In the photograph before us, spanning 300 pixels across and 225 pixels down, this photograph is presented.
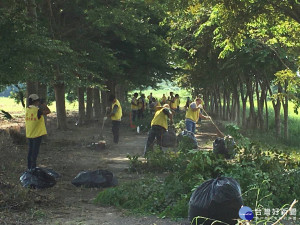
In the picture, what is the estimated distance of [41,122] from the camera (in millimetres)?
9727

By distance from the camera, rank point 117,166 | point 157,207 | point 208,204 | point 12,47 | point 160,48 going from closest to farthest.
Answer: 1. point 208,204
2. point 157,207
3. point 12,47
4. point 117,166
5. point 160,48

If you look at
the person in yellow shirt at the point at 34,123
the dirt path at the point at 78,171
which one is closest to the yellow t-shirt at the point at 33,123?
the person in yellow shirt at the point at 34,123

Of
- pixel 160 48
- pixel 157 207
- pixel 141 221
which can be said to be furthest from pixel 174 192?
pixel 160 48

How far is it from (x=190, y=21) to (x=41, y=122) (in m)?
9.44

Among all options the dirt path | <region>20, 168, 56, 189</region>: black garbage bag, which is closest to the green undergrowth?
the dirt path

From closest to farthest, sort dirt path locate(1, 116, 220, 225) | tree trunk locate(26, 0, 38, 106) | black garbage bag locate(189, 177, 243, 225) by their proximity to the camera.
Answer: black garbage bag locate(189, 177, 243, 225) → dirt path locate(1, 116, 220, 225) → tree trunk locate(26, 0, 38, 106)

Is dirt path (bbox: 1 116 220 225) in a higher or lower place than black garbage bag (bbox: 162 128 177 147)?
lower

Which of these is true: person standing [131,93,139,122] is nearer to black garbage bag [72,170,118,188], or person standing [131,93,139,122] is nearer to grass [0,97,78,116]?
grass [0,97,78,116]

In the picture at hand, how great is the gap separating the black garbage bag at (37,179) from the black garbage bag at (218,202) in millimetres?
3754

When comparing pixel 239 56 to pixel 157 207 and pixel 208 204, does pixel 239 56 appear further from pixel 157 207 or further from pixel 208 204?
pixel 208 204

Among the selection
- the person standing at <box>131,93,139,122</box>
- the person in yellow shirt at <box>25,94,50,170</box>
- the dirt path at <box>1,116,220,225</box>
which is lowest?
the dirt path at <box>1,116,220,225</box>

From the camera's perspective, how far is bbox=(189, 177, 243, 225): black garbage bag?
17.5 feet

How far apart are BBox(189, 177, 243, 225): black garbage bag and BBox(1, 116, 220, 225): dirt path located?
2.77 ft

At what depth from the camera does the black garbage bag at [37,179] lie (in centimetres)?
823
